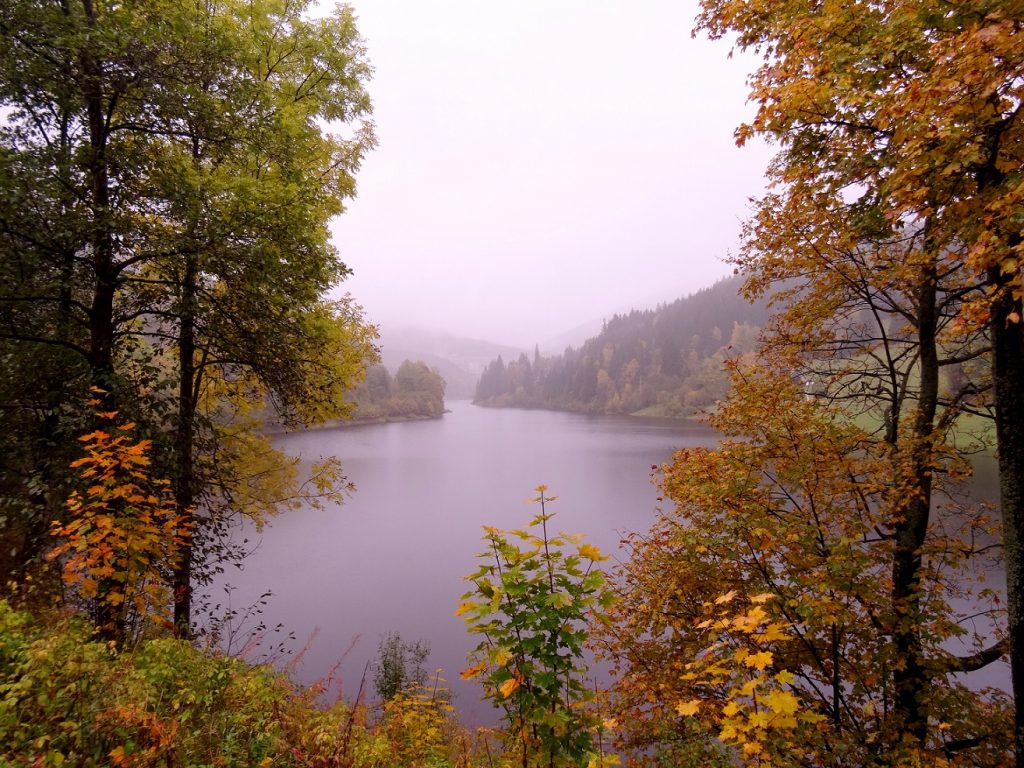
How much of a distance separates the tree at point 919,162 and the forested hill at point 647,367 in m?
85.4

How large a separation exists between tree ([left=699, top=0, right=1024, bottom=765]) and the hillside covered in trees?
78564 mm

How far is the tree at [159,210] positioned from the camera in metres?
4.53

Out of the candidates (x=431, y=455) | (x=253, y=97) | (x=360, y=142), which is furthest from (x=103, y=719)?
(x=431, y=455)

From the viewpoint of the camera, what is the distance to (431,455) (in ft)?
162

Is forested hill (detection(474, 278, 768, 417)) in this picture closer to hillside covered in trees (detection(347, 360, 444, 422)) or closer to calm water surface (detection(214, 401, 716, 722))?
hillside covered in trees (detection(347, 360, 444, 422))

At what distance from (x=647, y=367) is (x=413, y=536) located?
104 meters

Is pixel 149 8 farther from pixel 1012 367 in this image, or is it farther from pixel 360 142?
pixel 1012 367

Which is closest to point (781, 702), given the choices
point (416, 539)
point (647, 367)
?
point (416, 539)

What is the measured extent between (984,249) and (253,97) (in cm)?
721

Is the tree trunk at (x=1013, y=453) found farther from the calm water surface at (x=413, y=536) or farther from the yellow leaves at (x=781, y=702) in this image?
the calm water surface at (x=413, y=536)

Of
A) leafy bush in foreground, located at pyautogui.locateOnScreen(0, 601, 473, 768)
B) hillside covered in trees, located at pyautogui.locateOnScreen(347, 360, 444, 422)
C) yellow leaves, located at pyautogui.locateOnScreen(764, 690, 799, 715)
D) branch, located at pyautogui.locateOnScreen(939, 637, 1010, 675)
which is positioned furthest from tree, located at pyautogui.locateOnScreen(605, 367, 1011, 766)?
hillside covered in trees, located at pyautogui.locateOnScreen(347, 360, 444, 422)

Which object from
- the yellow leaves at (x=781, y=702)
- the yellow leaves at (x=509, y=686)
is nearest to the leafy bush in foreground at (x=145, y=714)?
the yellow leaves at (x=509, y=686)

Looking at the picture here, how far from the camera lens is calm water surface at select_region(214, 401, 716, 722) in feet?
45.8

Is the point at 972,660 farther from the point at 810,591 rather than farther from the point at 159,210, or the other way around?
the point at 159,210
